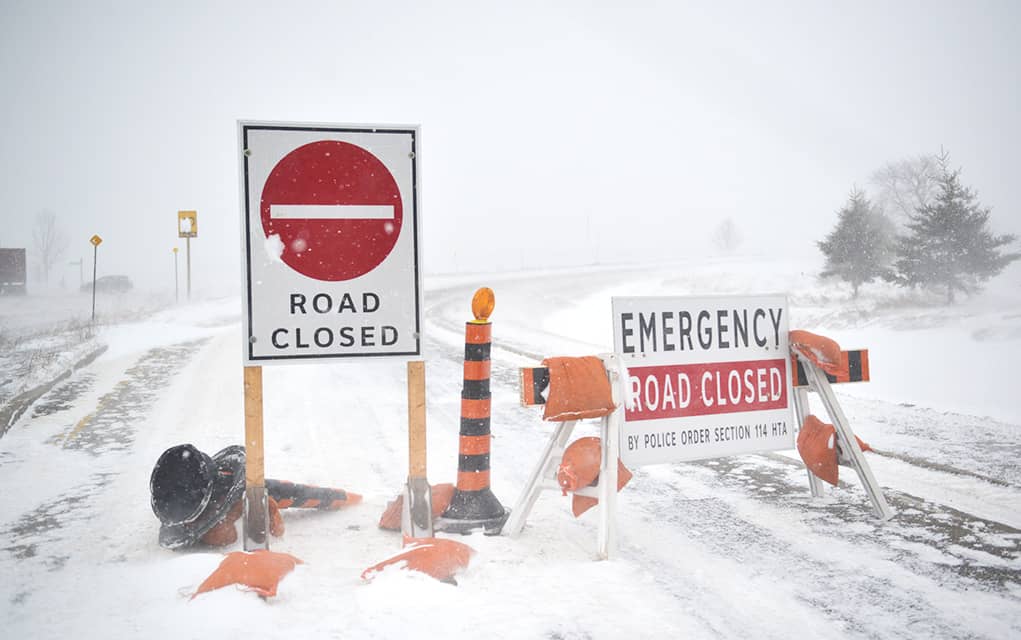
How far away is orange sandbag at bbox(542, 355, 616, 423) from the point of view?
3.52 metres

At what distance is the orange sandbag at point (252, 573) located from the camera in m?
3.02

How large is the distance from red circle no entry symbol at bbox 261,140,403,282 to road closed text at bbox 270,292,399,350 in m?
0.13

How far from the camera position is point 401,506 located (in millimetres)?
3971

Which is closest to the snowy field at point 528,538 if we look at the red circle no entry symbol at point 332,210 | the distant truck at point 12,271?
the red circle no entry symbol at point 332,210

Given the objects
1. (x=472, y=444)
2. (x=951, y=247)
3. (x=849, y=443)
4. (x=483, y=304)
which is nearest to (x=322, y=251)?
(x=483, y=304)

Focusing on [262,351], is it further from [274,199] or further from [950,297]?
[950,297]

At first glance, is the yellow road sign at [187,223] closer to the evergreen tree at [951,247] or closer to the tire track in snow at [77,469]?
the tire track in snow at [77,469]

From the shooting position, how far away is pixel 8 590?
3133mm

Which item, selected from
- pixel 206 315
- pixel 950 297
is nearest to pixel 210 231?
pixel 206 315

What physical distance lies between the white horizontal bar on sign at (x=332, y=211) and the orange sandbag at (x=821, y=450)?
291 cm

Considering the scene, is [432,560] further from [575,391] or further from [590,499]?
[575,391]

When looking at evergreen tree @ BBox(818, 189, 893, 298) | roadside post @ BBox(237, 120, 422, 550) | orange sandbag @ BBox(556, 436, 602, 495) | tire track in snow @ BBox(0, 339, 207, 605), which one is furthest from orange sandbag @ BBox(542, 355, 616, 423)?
evergreen tree @ BBox(818, 189, 893, 298)

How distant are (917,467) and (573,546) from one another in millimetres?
3052

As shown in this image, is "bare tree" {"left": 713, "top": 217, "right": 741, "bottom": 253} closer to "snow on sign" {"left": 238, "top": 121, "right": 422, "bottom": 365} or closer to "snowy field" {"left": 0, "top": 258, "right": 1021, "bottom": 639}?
"snowy field" {"left": 0, "top": 258, "right": 1021, "bottom": 639}
